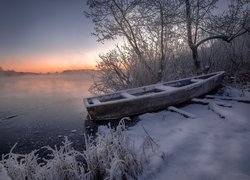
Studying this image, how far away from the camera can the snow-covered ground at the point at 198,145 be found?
3.12 m

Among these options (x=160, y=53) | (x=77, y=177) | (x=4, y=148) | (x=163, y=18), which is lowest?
(x=4, y=148)

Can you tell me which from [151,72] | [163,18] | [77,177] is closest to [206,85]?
[151,72]

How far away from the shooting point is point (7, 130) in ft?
23.6

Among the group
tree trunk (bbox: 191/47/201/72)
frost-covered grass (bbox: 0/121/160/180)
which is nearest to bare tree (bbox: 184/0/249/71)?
tree trunk (bbox: 191/47/201/72)

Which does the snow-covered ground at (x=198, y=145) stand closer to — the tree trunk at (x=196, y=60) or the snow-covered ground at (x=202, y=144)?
the snow-covered ground at (x=202, y=144)

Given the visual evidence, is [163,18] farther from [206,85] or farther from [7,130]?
[7,130]

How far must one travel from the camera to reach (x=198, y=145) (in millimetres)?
3904

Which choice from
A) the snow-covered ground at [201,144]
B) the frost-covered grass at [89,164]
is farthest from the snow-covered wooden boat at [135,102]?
the frost-covered grass at [89,164]

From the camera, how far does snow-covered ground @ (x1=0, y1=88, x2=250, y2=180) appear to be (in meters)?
3.12

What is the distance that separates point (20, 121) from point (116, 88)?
13.1ft

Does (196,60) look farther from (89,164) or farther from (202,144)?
(89,164)

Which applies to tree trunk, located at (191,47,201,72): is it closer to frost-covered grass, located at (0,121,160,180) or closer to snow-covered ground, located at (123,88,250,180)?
snow-covered ground, located at (123,88,250,180)

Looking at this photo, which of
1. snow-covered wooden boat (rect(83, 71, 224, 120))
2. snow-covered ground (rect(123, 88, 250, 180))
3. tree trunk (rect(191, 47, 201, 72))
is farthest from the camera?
tree trunk (rect(191, 47, 201, 72))

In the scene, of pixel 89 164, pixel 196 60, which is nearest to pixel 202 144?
pixel 89 164
